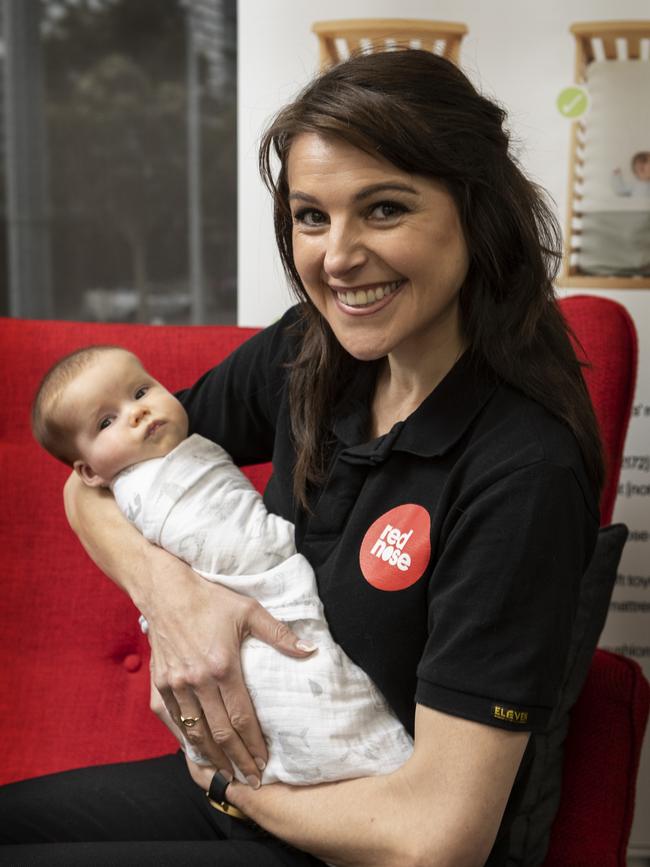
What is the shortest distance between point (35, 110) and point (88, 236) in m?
0.37

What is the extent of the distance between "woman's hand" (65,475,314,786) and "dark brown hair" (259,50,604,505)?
45 centimetres

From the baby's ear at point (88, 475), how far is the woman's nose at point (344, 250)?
0.56m

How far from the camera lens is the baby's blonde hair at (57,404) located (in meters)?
1.50

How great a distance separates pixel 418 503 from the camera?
123 cm

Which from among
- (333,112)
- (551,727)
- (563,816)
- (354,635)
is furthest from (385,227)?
(563,816)

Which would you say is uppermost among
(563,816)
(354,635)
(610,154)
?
(610,154)

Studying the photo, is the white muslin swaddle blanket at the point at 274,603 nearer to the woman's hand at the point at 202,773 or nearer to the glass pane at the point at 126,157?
the woman's hand at the point at 202,773

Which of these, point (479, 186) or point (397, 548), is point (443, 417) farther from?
point (479, 186)

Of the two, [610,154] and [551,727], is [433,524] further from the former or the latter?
[610,154]

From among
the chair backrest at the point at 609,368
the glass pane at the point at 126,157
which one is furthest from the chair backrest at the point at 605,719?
the glass pane at the point at 126,157

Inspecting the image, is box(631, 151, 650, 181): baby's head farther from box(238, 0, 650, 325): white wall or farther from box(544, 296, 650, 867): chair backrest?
box(544, 296, 650, 867): chair backrest

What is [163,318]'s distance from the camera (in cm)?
281

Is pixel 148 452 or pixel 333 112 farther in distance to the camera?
pixel 148 452

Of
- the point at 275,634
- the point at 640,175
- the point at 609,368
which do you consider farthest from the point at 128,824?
the point at 640,175
